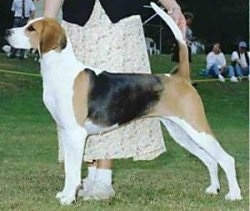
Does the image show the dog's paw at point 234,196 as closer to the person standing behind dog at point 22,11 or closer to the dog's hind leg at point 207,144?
the dog's hind leg at point 207,144

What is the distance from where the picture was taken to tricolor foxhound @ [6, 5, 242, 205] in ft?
24.0

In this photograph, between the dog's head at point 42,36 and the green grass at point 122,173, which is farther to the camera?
the green grass at point 122,173

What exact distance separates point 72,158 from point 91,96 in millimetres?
542

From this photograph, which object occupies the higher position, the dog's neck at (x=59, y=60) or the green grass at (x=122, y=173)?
the dog's neck at (x=59, y=60)

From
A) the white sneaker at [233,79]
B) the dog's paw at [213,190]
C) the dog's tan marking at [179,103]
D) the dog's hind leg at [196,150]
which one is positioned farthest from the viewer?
the white sneaker at [233,79]

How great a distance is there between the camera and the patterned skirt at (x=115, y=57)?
25.6 feet

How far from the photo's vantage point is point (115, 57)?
786 centimetres

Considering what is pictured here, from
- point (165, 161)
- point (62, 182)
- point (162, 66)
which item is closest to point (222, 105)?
point (162, 66)

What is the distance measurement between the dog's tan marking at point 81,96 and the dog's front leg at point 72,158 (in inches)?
4.2

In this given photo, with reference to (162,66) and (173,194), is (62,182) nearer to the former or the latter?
(173,194)

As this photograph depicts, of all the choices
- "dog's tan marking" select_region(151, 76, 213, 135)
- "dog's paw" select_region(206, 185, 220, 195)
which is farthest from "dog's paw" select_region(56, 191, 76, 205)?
"dog's paw" select_region(206, 185, 220, 195)

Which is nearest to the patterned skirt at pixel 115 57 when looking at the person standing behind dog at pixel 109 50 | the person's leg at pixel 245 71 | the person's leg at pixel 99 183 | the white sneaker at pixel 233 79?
the person standing behind dog at pixel 109 50

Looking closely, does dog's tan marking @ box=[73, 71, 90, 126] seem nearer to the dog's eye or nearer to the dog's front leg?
the dog's front leg

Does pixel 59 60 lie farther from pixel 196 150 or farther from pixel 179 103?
pixel 196 150
